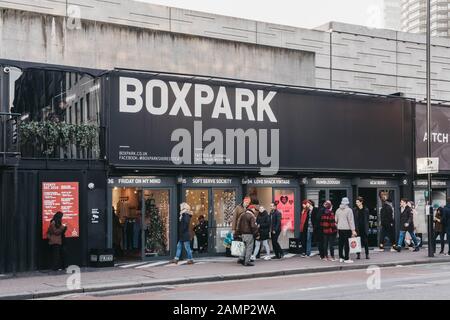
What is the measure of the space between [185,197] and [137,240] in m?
1.98

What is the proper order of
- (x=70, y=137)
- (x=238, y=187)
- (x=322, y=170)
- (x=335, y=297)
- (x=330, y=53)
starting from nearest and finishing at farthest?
(x=335, y=297) → (x=70, y=137) → (x=238, y=187) → (x=322, y=170) → (x=330, y=53)

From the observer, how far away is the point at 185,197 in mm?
19766

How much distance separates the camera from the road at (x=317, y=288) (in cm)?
1191

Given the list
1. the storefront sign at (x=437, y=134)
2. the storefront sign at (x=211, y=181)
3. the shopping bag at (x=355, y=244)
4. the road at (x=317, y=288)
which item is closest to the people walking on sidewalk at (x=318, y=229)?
the shopping bag at (x=355, y=244)

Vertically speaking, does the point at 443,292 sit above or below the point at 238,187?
below

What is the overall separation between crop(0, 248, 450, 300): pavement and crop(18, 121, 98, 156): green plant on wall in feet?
11.6

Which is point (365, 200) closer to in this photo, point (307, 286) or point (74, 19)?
point (307, 286)

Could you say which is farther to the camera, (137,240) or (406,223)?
(406,223)

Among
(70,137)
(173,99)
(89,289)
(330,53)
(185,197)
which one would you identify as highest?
(330,53)

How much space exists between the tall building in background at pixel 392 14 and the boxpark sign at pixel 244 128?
11296 centimetres

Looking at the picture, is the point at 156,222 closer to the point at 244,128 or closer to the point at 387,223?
the point at 244,128

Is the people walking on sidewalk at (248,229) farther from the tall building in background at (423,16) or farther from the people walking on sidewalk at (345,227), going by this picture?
the tall building in background at (423,16)

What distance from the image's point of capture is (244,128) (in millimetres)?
20922

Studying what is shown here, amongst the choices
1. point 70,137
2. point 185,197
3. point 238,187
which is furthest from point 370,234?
point 70,137
